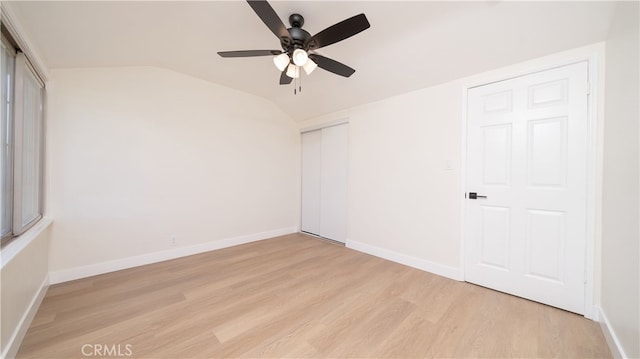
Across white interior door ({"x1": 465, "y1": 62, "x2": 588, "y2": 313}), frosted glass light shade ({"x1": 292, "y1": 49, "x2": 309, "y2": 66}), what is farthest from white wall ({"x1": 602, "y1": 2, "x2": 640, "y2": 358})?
frosted glass light shade ({"x1": 292, "y1": 49, "x2": 309, "y2": 66})

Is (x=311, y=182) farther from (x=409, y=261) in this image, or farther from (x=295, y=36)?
(x=295, y=36)

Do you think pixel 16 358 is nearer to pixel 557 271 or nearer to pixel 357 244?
pixel 357 244

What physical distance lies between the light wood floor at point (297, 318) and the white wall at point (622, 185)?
0.37 m

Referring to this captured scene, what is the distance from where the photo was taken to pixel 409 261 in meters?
2.87

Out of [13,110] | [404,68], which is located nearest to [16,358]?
[13,110]

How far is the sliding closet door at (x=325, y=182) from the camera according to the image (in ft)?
12.5

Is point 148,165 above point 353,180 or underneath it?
above

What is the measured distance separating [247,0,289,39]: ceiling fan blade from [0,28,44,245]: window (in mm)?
1691

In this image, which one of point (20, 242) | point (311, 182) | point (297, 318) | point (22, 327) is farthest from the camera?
point (311, 182)

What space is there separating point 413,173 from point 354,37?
1.71 m

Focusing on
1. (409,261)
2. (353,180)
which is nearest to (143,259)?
(353,180)

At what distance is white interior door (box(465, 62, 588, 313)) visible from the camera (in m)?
1.89

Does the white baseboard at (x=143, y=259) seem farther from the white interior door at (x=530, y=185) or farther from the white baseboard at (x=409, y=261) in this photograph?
the white interior door at (x=530, y=185)

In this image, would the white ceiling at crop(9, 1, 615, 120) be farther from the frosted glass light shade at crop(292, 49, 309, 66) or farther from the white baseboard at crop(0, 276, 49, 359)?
the white baseboard at crop(0, 276, 49, 359)
